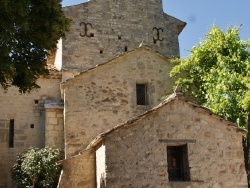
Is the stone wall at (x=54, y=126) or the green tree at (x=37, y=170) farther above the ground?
the stone wall at (x=54, y=126)

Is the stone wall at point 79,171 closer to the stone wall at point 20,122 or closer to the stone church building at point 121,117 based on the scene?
the stone church building at point 121,117

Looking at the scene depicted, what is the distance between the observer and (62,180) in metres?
12.2

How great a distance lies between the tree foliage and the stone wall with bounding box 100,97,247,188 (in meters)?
1.28

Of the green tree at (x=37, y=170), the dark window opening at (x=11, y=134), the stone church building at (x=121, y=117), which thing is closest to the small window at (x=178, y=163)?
the stone church building at (x=121, y=117)

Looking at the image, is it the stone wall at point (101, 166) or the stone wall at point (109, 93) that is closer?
the stone wall at point (101, 166)

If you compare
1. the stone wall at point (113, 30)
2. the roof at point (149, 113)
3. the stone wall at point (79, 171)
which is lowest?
the stone wall at point (79, 171)

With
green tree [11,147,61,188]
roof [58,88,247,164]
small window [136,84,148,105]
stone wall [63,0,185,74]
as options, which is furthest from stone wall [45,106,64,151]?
roof [58,88,247,164]

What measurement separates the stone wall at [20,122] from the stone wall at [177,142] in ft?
20.9

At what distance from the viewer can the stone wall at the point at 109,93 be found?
1464 cm

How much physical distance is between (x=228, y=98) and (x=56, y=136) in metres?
6.96

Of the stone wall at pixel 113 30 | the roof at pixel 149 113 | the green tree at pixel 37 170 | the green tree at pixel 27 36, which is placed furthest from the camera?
the stone wall at pixel 113 30

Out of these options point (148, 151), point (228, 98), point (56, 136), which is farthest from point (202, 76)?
point (56, 136)

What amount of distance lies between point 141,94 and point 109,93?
4.59ft

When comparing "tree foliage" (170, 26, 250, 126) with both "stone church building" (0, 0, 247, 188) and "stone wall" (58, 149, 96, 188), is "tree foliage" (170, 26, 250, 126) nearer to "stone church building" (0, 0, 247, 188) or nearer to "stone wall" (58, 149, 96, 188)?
"stone church building" (0, 0, 247, 188)
